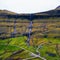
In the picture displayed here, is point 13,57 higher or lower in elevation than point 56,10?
lower

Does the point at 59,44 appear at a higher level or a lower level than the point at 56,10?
lower

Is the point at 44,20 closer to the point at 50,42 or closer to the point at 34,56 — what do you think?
the point at 50,42

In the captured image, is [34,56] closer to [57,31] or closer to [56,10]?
[57,31]

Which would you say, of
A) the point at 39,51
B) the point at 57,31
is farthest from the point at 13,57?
the point at 57,31

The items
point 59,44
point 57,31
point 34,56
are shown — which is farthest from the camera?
point 57,31

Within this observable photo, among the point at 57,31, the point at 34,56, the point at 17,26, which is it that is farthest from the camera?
the point at 17,26

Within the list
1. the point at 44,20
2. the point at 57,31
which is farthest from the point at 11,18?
the point at 57,31

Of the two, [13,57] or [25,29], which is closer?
[13,57]

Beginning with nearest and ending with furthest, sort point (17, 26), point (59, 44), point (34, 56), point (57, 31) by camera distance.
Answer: point (34, 56)
point (59, 44)
point (57, 31)
point (17, 26)

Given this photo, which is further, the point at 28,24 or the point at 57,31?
the point at 28,24
